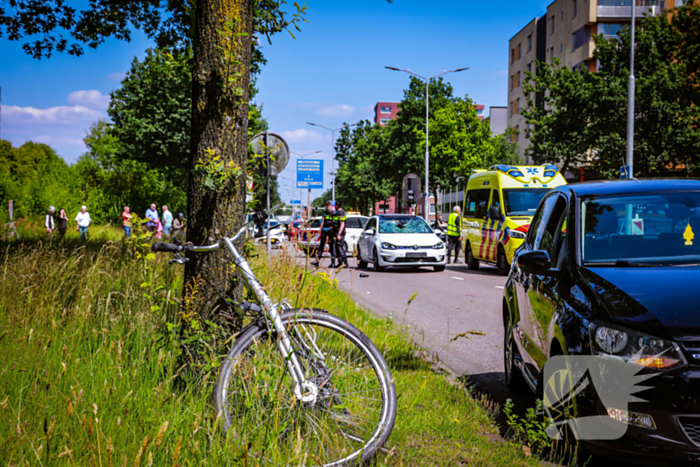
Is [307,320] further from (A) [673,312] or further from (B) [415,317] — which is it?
(B) [415,317]

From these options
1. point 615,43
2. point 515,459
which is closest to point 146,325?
point 515,459

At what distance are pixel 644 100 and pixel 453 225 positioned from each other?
12632mm

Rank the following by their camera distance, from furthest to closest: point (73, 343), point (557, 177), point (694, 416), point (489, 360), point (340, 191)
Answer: point (340, 191)
point (557, 177)
point (489, 360)
point (73, 343)
point (694, 416)

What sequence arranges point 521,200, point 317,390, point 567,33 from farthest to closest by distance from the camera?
point 567,33 < point 521,200 < point 317,390

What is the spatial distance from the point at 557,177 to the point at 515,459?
562 inches

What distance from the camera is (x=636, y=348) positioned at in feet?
9.30

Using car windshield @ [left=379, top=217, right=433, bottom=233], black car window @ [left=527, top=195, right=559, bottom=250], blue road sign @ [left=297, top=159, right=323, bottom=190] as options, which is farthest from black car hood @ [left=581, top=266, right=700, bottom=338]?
blue road sign @ [left=297, top=159, right=323, bottom=190]

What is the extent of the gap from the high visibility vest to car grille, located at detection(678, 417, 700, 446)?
61.3 feet

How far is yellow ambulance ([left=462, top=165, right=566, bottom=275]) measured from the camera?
1527 cm

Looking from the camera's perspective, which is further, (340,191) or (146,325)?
(340,191)

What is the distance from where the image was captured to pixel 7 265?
5.48m

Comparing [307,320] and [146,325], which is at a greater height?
[307,320]

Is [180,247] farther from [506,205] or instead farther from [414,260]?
[414,260]

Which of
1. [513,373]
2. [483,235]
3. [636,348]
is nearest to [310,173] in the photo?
[483,235]
